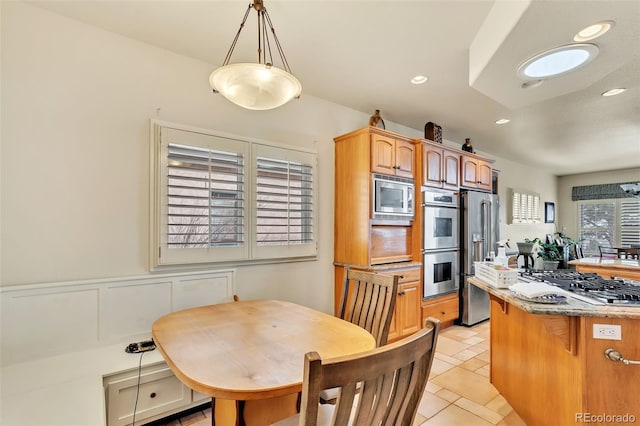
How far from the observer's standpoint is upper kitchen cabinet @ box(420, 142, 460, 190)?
12.0 ft

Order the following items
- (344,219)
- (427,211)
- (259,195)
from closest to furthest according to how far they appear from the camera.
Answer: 1. (259,195)
2. (344,219)
3. (427,211)

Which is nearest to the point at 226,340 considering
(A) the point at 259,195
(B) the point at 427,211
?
(A) the point at 259,195

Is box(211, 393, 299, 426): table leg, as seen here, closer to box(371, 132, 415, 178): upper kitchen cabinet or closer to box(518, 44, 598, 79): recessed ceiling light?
box(371, 132, 415, 178): upper kitchen cabinet

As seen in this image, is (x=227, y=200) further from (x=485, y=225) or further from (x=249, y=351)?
(x=485, y=225)

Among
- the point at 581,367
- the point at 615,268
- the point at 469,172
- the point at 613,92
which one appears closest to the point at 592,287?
the point at 581,367

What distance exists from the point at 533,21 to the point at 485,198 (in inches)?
125

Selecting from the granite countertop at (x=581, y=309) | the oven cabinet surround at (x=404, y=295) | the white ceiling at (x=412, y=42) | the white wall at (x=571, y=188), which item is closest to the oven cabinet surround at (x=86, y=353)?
the oven cabinet surround at (x=404, y=295)

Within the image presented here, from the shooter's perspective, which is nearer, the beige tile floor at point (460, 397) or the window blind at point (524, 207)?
the beige tile floor at point (460, 397)

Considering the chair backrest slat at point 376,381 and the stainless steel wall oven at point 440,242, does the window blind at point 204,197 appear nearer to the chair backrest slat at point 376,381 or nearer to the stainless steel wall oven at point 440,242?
the chair backrest slat at point 376,381

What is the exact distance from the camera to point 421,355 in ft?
2.81

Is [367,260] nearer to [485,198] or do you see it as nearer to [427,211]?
[427,211]

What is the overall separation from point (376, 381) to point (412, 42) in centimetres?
233

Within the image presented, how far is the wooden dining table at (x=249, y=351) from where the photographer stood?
A: 1.06 meters

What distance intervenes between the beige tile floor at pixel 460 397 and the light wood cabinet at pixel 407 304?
386 mm
